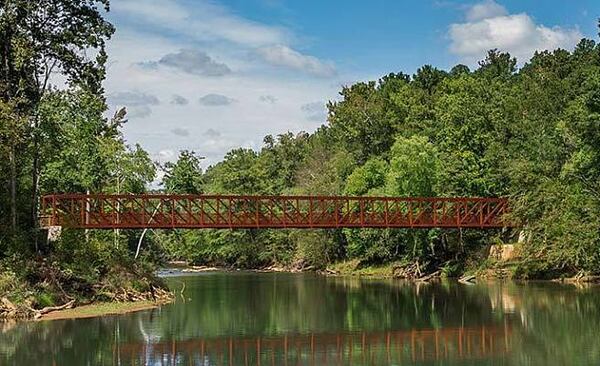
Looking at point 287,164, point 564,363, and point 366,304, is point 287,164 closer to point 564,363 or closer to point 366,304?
point 366,304

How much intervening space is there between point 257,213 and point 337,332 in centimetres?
2376

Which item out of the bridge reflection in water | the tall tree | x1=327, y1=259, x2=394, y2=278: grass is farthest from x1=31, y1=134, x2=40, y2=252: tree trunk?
x1=327, y1=259, x2=394, y2=278: grass

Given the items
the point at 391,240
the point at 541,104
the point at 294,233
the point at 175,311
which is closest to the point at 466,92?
the point at 541,104

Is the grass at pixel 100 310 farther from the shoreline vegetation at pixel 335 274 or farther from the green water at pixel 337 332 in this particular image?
the green water at pixel 337 332

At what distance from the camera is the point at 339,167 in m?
85.1

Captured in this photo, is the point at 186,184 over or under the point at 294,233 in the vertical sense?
over

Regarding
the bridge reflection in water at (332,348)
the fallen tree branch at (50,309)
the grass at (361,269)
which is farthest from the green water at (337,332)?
the grass at (361,269)

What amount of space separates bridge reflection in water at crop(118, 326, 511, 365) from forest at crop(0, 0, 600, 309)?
1226cm

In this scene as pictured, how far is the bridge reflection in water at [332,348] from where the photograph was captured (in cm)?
2386

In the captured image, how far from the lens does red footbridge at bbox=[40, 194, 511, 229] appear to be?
4841 cm

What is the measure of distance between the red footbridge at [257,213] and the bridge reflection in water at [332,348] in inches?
733

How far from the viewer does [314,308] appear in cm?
4156

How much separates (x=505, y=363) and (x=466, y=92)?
53.4m

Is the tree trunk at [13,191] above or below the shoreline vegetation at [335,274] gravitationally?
above
